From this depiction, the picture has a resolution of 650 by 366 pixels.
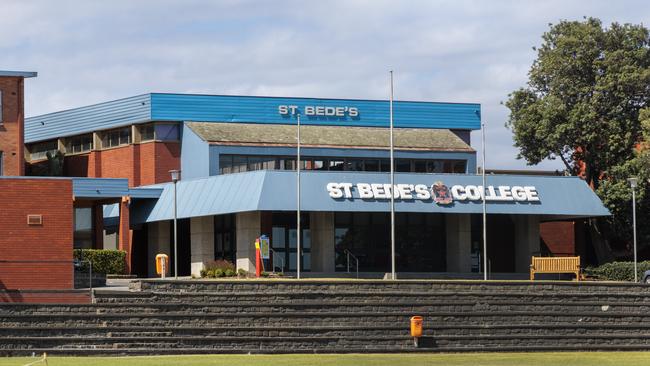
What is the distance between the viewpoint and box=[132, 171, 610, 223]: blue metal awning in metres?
56.6

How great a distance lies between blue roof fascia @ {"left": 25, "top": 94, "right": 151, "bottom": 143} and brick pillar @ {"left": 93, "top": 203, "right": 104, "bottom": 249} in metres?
5.46

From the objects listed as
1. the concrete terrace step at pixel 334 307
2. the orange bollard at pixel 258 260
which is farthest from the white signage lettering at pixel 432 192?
the concrete terrace step at pixel 334 307

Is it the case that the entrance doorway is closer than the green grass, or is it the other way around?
the green grass

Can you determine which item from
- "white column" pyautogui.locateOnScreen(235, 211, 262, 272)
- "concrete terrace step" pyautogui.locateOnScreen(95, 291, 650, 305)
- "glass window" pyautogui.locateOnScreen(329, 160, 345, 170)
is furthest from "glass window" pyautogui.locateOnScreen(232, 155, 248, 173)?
"concrete terrace step" pyautogui.locateOnScreen(95, 291, 650, 305)

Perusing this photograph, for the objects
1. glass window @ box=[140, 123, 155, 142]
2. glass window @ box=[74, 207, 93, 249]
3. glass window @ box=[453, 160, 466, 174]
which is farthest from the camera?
glass window @ box=[453, 160, 466, 174]

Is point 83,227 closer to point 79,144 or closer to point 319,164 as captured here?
point 79,144

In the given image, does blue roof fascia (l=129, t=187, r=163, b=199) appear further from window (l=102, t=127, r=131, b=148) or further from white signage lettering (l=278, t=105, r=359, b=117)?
white signage lettering (l=278, t=105, r=359, b=117)

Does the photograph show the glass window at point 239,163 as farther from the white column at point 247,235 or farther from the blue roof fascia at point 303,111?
the white column at point 247,235

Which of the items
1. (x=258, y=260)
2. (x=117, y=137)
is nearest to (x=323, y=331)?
(x=258, y=260)

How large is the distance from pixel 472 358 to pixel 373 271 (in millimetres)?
21201

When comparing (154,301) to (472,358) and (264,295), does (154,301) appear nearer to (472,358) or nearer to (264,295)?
(264,295)

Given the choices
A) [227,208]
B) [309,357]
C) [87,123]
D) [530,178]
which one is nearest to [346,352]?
[309,357]

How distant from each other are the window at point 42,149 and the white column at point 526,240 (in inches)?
1028

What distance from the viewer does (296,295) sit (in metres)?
43.3
